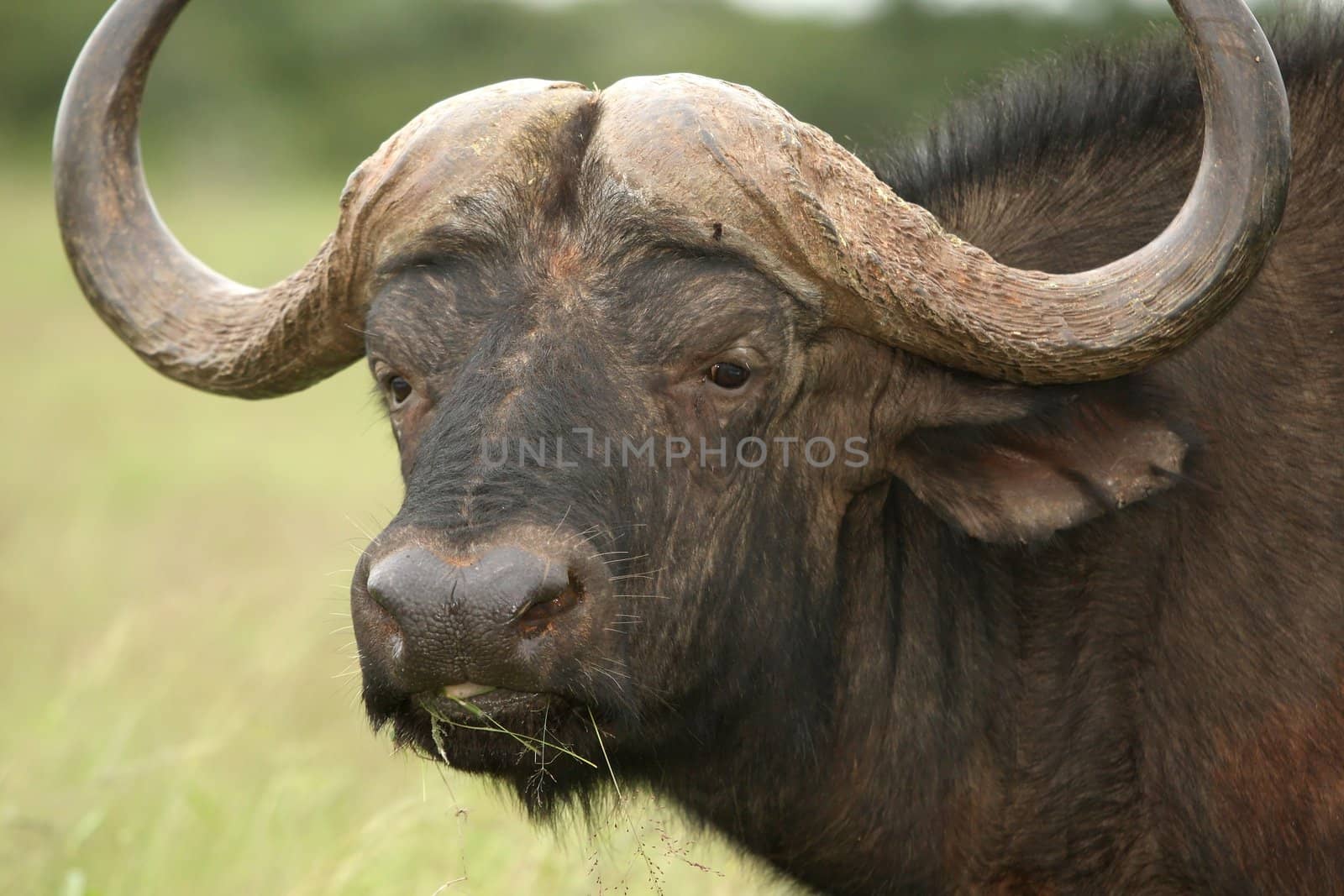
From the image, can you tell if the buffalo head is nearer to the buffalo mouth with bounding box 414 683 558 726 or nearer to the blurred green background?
the buffalo mouth with bounding box 414 683 558 726

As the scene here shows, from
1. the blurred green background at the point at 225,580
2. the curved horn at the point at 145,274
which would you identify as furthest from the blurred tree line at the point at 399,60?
the curved horn at the point at 145,274

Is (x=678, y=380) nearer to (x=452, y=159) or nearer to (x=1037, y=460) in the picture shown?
(x=452, y=159)

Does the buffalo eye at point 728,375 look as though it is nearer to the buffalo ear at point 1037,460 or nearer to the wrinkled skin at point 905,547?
the wrinkled skin at point 905,547

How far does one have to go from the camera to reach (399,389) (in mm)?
4062

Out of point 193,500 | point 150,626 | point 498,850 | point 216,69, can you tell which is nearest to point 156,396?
point 193,500

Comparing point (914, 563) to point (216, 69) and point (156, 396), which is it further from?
point (216, 69)

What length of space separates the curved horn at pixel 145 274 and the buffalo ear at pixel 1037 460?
1.77 meters

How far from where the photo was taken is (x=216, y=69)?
3575 centimetres

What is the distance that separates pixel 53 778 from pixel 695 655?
3607mm

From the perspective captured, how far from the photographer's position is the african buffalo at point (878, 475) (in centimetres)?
355

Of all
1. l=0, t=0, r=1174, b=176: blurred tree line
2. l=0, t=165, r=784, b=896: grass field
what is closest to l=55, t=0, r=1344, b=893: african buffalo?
l=0, t=165, r=784, b=896: grass field

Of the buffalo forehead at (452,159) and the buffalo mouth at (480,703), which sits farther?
the buffalo forehead at (452,159)

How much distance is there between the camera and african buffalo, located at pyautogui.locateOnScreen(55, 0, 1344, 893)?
3.55 metres

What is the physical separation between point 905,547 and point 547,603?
125 centimetres
